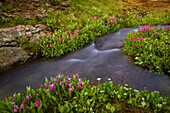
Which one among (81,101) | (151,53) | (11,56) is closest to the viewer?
(81,101)

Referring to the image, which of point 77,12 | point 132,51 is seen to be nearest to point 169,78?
point 132,51

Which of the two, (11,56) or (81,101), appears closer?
(81,101)

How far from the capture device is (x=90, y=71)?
183 inches

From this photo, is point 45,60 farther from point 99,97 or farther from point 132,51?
point 132,51

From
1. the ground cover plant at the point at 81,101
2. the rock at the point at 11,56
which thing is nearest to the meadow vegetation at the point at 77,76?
the ground cover plant at the point at 81,101

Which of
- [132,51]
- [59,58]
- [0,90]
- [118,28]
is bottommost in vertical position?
[0,90]

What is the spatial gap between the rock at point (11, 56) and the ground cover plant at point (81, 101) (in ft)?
8.99

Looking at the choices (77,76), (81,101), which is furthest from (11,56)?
(81,101)

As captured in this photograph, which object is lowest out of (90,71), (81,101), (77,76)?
(90,71)

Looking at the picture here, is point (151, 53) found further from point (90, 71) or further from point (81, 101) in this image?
point (81, 101)

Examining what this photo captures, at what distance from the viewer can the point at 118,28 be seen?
9344 millimetres

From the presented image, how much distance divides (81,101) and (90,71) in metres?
1.91

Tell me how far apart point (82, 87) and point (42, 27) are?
5.22 meters

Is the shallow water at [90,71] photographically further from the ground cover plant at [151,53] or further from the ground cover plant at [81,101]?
the ground cover plant at [81,101]
